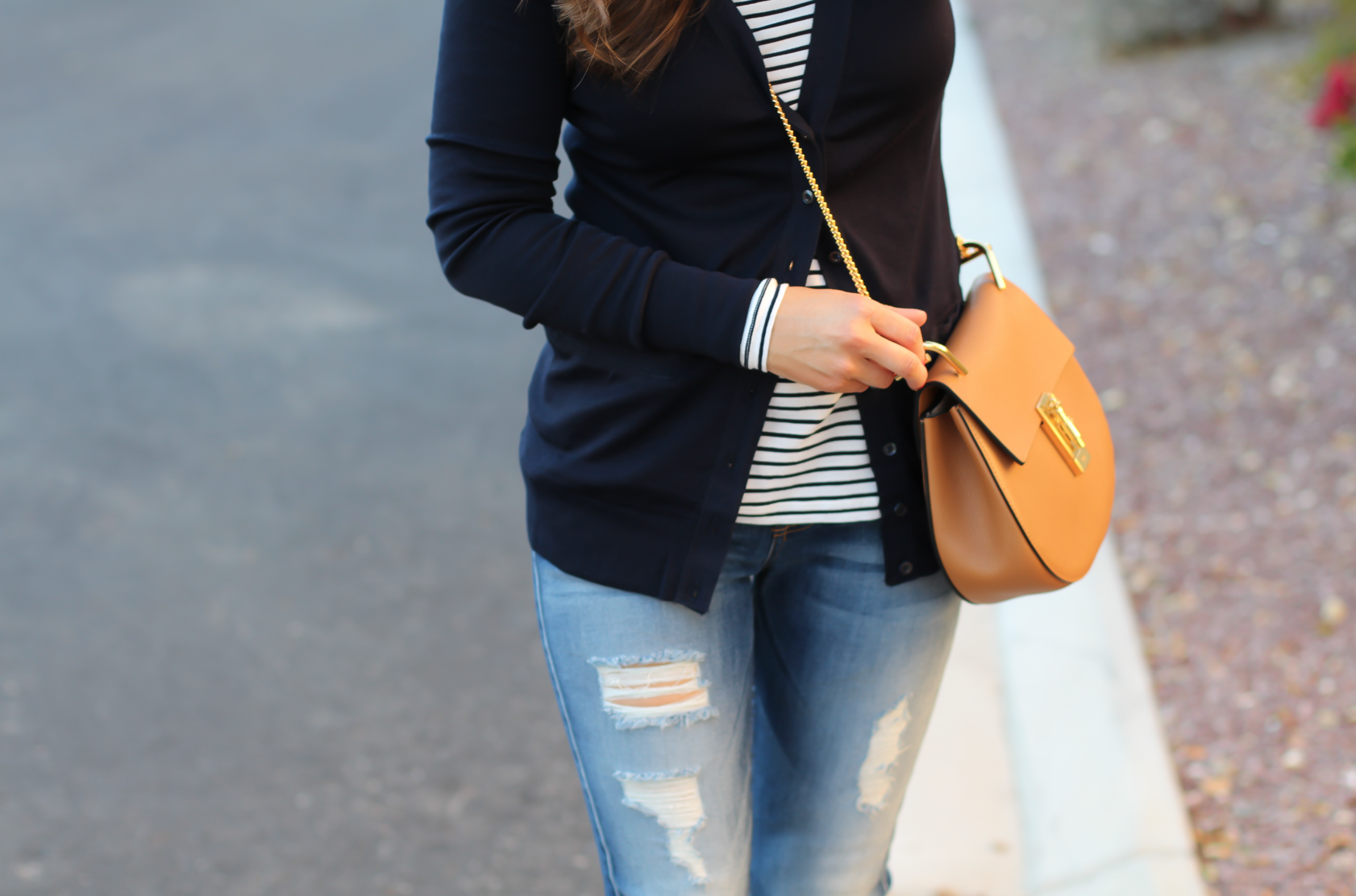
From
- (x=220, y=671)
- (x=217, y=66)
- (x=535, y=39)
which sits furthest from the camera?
(x=217, y=66)

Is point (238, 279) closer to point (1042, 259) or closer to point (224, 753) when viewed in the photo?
point (224, 753)

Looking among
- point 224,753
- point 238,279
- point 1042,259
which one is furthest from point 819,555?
point 238,279

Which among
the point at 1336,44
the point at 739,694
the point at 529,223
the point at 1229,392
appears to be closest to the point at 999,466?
the point at 739,694

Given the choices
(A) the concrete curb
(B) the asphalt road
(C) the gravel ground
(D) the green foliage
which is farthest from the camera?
(D) the green foliage

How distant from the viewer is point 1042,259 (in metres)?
5.13

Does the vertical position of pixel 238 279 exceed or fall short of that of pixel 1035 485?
it falls short

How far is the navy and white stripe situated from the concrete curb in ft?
5.55

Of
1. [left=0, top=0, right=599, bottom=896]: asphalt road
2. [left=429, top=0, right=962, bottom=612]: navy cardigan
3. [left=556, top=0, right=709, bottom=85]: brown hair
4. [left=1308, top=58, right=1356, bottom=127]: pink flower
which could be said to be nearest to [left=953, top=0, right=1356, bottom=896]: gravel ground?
[left=1308, top=58, right=1356, bottom=127]: pink flower

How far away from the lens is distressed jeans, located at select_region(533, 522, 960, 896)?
4.69 ft

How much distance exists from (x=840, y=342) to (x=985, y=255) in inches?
15.0

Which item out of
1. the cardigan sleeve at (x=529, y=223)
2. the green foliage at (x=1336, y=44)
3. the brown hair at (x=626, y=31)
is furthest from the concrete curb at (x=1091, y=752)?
the green foliage at (x=1336, y=44)

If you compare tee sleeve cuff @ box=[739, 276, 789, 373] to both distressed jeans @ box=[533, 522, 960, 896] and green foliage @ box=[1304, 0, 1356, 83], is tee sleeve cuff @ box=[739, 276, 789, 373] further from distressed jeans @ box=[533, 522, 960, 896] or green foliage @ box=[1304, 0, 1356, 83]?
green foliage @ box=[1304, 0, 1356, 83]

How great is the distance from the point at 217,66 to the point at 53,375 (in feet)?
12.7

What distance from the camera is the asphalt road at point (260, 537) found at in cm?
277
